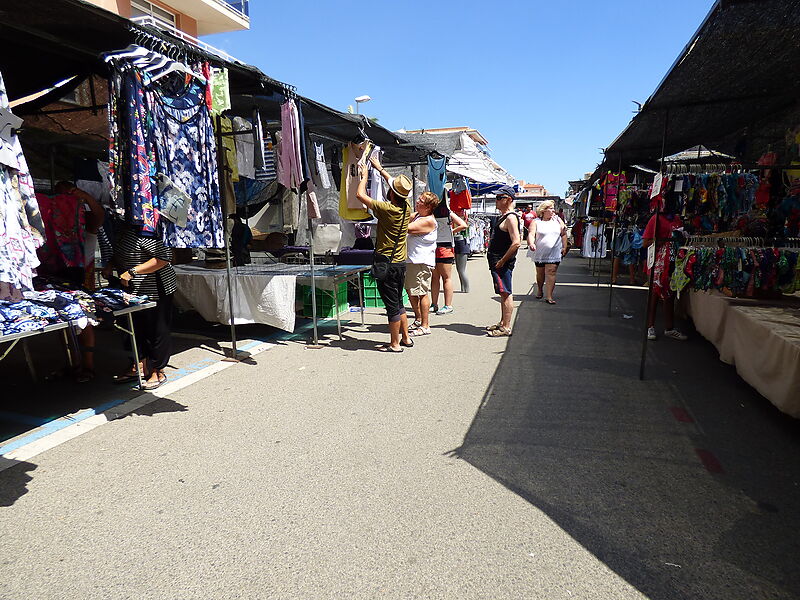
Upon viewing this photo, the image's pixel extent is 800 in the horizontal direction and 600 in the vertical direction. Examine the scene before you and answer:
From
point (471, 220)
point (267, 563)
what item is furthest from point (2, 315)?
point (471, 220)

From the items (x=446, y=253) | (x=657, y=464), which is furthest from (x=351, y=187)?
(x=657, y=464)

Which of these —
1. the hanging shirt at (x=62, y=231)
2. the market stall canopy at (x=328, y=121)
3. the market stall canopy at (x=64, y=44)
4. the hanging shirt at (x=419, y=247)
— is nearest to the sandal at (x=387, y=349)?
the hanging shirt at (x=419, y=247)

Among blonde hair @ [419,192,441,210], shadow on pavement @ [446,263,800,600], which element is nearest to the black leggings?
shadow on pavement @ [446,263,800,600]

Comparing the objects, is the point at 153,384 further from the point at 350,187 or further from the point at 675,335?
the point at 675,335

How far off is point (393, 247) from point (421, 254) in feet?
2.85

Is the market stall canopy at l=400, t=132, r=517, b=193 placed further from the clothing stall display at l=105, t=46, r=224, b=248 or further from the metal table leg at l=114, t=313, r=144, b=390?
the metal table leg at l=114, t=313, r=144, b=390

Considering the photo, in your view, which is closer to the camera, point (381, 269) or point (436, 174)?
point (381, 269)

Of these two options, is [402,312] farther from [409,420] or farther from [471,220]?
[471,220]

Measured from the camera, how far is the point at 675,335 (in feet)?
20.6

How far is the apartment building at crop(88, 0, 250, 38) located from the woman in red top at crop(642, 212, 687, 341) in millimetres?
14469

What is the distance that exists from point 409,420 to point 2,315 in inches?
109

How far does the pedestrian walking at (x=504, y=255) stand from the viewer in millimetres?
6344

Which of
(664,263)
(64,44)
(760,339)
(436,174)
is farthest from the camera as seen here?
(436,174)

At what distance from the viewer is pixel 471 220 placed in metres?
19.1
